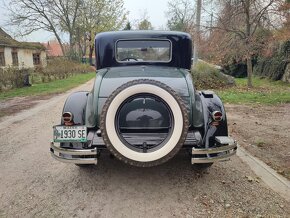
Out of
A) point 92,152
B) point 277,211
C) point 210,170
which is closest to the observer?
point 277,211

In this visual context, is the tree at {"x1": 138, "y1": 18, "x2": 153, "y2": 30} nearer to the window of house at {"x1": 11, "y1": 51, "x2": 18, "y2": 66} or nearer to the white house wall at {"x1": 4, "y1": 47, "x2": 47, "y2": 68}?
the white house wall at {"x1": 4, "y1": 47, "x2": 47, "y2": 68}

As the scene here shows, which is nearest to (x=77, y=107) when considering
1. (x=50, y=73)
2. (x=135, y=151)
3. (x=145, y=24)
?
(x=135, y=151)

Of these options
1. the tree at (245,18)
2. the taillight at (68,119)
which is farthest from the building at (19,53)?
the taillight at (68,119)

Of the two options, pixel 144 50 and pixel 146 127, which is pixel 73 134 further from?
pixel 144 50

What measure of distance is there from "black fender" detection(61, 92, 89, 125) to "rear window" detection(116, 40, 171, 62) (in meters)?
1.24

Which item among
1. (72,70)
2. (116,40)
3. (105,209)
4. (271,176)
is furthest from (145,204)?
(72,70)

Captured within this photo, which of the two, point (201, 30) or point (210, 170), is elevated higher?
point (201, 30)

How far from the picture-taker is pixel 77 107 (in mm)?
3797

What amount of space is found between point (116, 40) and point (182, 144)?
2498 millimetres

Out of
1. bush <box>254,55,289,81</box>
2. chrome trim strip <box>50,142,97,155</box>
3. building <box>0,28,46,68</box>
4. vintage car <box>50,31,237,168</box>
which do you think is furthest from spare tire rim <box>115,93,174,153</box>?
building <box>0,28,46,68</box>

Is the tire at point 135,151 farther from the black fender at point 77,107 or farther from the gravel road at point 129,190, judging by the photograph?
the black fender at point 77,107

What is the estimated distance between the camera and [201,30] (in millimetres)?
15234

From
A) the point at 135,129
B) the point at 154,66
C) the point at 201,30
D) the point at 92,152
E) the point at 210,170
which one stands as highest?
the point at 201,30

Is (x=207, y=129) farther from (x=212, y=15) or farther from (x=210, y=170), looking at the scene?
(x=212, y=15)
